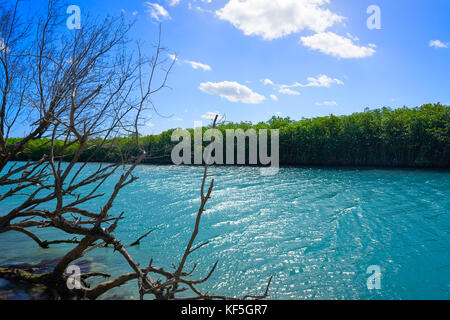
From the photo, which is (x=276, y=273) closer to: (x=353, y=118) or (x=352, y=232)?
(x=352, y=232)

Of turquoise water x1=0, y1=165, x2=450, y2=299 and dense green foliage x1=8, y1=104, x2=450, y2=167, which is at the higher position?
dense green foliage x1=8, y1=104, x2=450, y2=167

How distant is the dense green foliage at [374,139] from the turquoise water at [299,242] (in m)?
17.5

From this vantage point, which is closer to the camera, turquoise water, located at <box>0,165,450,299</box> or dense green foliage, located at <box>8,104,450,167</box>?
turquoise water, located at <box>0,165,450,299</box>

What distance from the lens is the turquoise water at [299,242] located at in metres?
5.88

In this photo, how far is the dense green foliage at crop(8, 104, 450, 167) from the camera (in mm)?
30406

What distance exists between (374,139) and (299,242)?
3150 cm

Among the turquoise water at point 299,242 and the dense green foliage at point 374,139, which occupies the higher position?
the dense green foliage at point 374,139

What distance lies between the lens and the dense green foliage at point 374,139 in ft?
99.8

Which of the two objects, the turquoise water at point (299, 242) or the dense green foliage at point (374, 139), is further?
the dense green foliage at point (374, 139)

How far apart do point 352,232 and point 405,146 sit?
2920 cm

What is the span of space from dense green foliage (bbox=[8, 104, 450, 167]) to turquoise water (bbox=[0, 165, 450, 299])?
17.5 m

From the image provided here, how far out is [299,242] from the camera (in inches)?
328

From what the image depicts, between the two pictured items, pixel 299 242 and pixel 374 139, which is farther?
pixel 374 139

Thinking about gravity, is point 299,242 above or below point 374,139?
below
